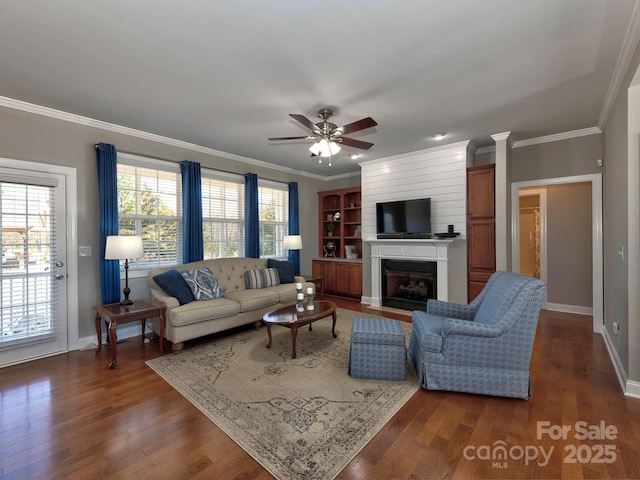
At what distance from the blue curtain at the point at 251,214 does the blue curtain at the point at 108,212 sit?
2.06 m

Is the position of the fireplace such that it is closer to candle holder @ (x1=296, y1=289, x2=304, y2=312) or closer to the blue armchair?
candle holder @ (x1=296, y1=289, x2=304, y2=312)

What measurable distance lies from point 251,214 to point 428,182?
10.4 ft

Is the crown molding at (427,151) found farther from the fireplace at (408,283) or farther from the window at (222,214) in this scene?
the window at (222,214)

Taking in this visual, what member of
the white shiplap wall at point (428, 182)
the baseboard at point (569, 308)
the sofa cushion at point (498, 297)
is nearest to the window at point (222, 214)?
the white shiplap wall at point (428, 182)

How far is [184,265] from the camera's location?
436 cm

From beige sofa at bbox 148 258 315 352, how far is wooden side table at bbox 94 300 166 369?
101 millimetres

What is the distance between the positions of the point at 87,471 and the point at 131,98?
3.22 metres

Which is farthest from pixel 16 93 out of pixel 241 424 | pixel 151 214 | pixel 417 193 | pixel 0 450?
pixel 417 193

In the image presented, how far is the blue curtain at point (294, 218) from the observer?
6281 mm

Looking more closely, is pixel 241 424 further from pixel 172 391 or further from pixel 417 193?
pixel 417 193

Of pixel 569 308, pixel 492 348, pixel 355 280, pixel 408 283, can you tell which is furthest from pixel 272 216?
pixel 569 308

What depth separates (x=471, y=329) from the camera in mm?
2391

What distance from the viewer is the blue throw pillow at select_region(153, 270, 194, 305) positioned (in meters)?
3.73

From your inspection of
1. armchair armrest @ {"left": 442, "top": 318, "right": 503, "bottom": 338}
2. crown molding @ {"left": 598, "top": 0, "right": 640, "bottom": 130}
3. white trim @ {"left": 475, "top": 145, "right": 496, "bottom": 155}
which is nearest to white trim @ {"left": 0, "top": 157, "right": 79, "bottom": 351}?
armchair armrest @ {"left": 442, "top": 318, "right": 503, "bottom": 338}
